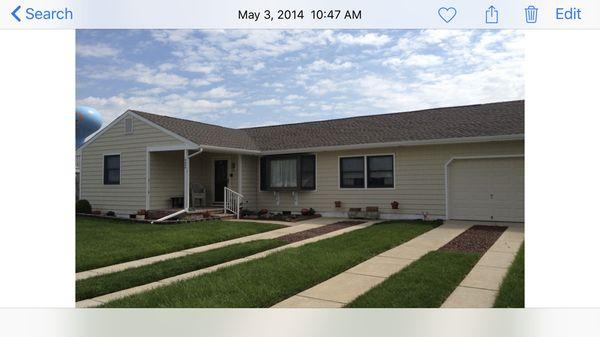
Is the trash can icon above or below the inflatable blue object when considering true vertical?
below

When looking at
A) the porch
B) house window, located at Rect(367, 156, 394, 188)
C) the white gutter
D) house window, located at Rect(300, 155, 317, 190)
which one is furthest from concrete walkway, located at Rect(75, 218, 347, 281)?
the porch

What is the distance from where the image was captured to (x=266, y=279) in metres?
4.84

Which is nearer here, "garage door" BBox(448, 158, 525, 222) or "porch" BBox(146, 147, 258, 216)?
"garage door" BBox(448, 158, 525, 222)

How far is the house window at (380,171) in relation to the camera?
12.4m

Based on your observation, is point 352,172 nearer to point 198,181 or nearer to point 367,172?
point 367,172

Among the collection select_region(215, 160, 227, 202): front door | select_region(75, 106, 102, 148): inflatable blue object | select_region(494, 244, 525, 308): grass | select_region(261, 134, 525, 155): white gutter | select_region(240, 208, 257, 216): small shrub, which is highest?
select_region(75, 106, 102, 148): inflatable blue object

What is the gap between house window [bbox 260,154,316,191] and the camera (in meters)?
13.7

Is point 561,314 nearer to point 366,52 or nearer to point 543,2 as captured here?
point 543,2

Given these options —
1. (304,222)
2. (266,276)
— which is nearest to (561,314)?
(266,276)

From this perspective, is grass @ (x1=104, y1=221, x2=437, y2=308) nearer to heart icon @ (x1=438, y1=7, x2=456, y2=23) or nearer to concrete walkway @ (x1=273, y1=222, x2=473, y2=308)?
concrete walkway @ (x1=273, y1=222, x2=473, y2=308)

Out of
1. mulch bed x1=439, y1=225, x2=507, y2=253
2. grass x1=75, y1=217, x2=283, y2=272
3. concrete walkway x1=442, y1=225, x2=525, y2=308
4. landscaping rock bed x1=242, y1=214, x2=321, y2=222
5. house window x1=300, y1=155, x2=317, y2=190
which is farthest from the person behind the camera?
house window x1=300, y1=155, x2=317, y2=190

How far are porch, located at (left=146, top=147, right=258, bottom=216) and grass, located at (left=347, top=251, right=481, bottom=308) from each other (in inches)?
331

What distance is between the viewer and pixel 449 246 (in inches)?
283

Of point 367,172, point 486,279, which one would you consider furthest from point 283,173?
point 486,279
